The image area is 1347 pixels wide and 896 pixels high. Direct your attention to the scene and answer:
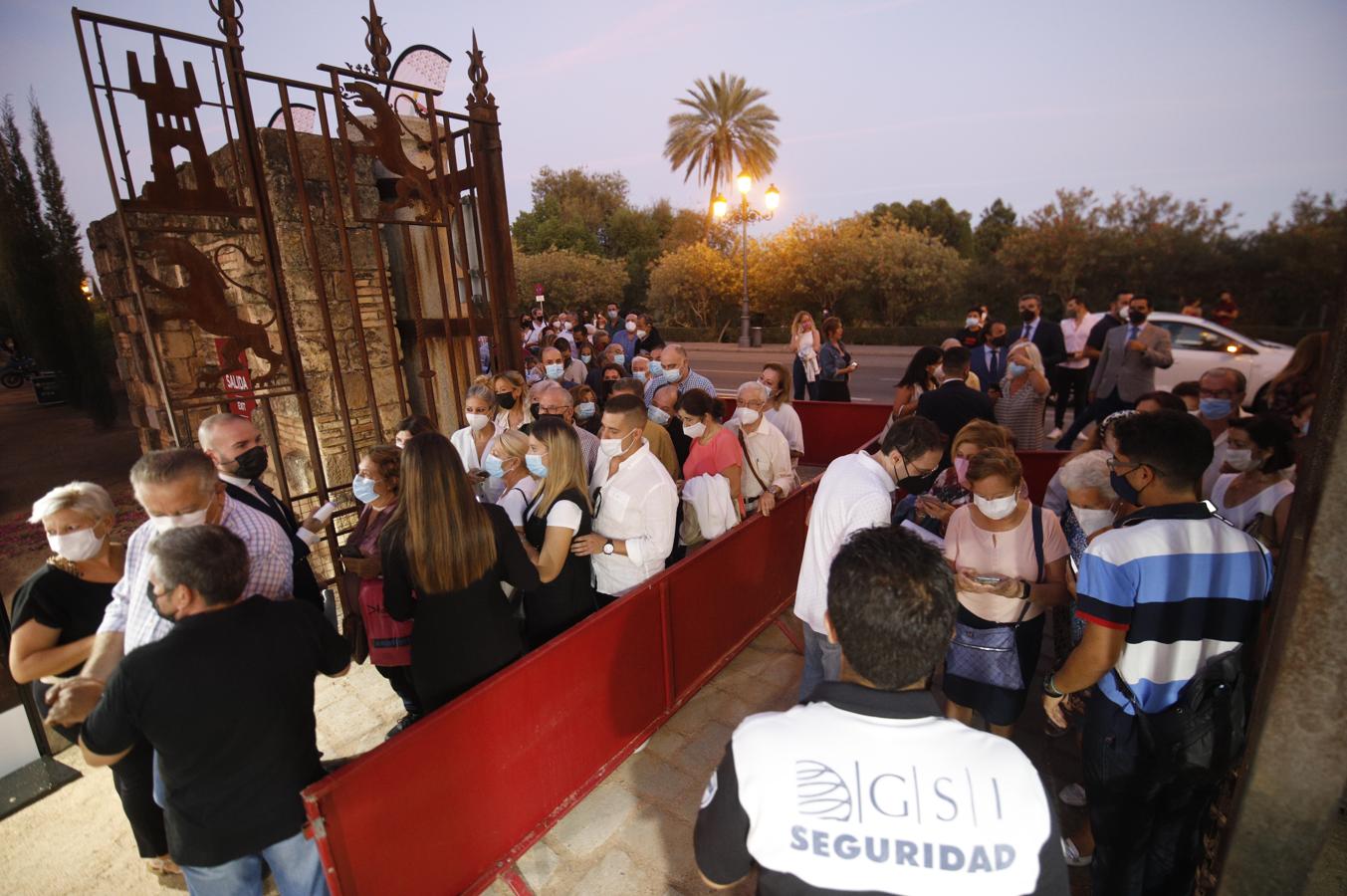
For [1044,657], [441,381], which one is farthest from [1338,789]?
[441,381]

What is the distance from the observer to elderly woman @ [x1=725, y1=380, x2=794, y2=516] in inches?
195

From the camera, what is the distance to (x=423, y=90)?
170 inches

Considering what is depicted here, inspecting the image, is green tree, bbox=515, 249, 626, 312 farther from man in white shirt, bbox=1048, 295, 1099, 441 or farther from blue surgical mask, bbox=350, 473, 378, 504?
blue surgical mask, bbox=350, 473, 378, 504

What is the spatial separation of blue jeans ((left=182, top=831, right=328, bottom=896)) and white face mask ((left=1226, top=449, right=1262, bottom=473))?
470cm

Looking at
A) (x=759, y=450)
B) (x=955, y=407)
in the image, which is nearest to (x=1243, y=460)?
(x=955, y=407)

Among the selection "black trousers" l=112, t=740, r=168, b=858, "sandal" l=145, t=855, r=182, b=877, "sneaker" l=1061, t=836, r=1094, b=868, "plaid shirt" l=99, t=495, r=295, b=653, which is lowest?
"sneaker" l=1061, t=836, r=1094, b=868

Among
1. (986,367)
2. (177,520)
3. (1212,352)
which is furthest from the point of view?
(1212,352)

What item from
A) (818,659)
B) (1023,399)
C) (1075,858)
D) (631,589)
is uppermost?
(1023,399)

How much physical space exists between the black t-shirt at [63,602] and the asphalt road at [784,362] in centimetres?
1361

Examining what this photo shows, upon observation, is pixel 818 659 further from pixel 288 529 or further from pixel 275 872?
pixel 288 529

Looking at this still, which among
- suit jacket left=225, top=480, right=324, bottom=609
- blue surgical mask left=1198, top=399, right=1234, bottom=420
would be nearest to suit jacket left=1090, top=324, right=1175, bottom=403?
blue surgical mask left=1198, top=399, right=1234, bottom=420

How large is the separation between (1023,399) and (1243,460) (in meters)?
3.09

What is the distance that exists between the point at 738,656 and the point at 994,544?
2243mm

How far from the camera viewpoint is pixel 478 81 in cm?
458
